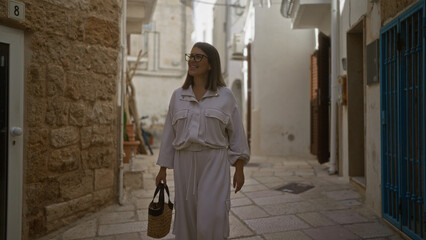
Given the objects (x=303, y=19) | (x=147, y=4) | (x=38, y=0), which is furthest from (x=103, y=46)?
(x=303, y=19)

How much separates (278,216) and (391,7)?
250 centimetres

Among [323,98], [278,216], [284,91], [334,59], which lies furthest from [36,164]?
[284,91]

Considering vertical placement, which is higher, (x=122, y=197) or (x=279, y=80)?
(x=279, y=80)

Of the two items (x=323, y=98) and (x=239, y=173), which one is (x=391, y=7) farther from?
(x=323, y=98)

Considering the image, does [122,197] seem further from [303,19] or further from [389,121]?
[303,19]

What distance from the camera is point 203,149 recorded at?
244 centimetres

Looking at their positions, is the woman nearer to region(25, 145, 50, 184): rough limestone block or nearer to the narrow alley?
the narrow alley

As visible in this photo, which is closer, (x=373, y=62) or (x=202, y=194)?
(x=202, y=194)

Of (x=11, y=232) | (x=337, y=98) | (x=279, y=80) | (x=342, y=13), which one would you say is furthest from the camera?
(x=279, y=80)

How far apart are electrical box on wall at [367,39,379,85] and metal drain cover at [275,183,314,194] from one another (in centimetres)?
189

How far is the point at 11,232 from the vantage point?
331 cm

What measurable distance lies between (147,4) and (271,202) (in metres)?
4.93

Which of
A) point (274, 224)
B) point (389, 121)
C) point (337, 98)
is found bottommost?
point (274, 224)

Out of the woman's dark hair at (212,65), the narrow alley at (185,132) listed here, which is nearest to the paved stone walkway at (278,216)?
the narrow alley at (185,132)
